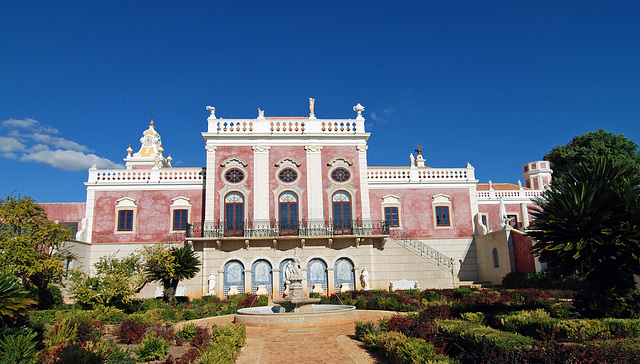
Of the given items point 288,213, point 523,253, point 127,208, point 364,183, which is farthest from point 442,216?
point 127,208

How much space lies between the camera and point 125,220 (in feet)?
98.0

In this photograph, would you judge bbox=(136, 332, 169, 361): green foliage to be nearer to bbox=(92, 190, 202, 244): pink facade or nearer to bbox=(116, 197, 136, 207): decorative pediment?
bbox=(92, 190, 202, 244): pink facade

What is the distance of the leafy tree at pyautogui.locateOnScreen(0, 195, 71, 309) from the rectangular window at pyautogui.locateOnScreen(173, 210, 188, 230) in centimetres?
899

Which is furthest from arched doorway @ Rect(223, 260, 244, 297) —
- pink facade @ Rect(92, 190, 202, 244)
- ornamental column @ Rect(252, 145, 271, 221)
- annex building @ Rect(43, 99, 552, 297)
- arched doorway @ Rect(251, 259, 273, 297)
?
pink facade @ Rect(92, 190, 202, 244)

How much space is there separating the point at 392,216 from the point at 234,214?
1066 centimetres

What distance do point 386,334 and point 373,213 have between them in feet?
66.4

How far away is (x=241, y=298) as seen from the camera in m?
23.5

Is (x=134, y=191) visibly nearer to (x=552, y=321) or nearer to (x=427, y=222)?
(x=427, y=222)

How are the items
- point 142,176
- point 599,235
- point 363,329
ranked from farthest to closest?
1. point 142,176
2. point 363,329
3. point 599,235

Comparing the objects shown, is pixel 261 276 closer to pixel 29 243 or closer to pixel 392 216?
pixel 392 216

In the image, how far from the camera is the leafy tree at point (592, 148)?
40.2m

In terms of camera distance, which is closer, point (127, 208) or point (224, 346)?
point (224, 346)

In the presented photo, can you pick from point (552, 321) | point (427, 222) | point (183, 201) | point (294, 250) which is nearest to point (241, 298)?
point (294, 250)

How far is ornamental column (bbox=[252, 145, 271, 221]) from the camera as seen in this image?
93.6ft
